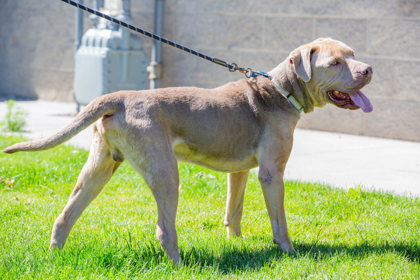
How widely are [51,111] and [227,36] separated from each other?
136 inches

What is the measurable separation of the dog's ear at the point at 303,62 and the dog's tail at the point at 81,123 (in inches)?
48.4

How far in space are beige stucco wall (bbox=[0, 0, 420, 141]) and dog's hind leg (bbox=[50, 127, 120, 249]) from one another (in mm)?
5625

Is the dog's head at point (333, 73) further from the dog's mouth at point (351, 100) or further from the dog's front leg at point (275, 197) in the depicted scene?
the dog's front leg at point (275, 197)

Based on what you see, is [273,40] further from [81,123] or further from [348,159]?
[81,123]

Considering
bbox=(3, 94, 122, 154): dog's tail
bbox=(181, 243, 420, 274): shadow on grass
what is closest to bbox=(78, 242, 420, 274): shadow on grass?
bbox=(181, 243, 420, 274): shadow on grass

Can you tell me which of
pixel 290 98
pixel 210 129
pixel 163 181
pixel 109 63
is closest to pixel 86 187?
pixel 163 181

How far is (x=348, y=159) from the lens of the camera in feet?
23.7

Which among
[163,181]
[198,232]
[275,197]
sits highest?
[163,181]

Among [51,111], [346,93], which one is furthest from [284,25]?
[346,93]

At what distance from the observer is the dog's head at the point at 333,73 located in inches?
156

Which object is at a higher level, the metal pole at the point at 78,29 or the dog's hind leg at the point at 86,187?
the metal pole at the point at 78,29

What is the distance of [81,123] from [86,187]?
48cm

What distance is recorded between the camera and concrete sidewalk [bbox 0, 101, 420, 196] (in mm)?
6168

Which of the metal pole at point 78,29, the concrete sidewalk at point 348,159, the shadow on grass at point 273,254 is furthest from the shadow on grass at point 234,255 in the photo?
the metal pole at point 78,29
